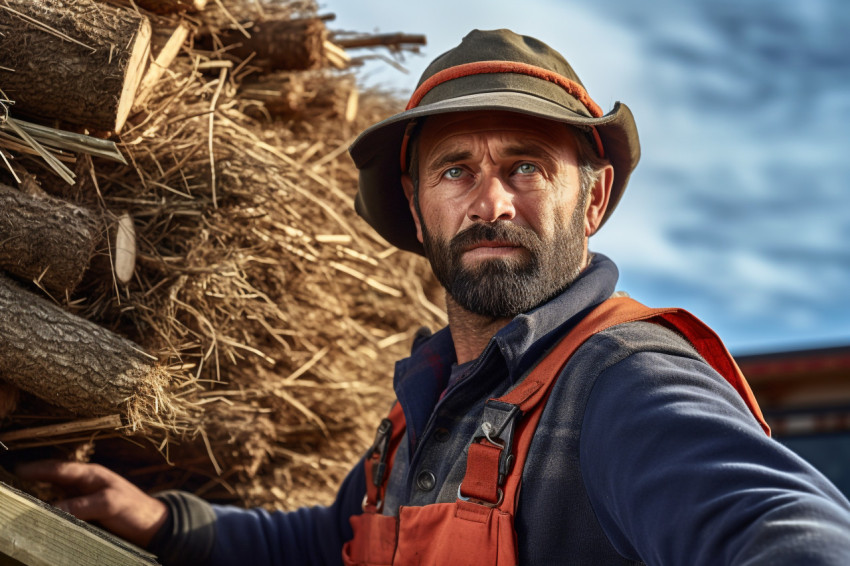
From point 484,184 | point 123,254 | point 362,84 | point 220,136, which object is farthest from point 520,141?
point 362,84

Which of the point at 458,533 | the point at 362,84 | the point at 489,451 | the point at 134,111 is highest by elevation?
the point at 362,84

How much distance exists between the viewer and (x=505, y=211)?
1.87 metres

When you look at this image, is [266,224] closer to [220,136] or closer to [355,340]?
[220,136]

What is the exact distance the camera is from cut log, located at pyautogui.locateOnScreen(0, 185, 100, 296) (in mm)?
1774

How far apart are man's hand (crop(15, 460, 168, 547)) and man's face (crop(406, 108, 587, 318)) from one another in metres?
1.16

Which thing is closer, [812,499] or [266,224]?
[812,499]

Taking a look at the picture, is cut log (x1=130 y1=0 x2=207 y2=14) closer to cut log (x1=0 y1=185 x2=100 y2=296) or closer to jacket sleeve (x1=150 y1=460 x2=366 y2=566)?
cut log (x1=0 y1=185 x2=100 y2=296)

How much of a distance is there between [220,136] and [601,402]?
1468 millimetres

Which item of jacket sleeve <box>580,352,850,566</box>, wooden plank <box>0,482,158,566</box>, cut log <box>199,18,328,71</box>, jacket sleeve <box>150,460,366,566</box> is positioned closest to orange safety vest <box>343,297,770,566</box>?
jacket sleeve <box>580,352,850,566</box>

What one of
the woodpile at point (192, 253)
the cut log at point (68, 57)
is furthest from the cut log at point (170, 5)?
the cut log at point (68, 57)

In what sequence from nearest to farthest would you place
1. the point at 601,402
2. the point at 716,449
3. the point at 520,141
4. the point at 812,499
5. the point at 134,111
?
the point at 812,499
the point at 716,449
the point at 601,402
the point at 520,141
the point at 134,111

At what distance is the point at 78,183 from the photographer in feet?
6.60

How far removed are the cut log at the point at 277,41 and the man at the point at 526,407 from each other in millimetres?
569

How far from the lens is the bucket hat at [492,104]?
6.18 ft
